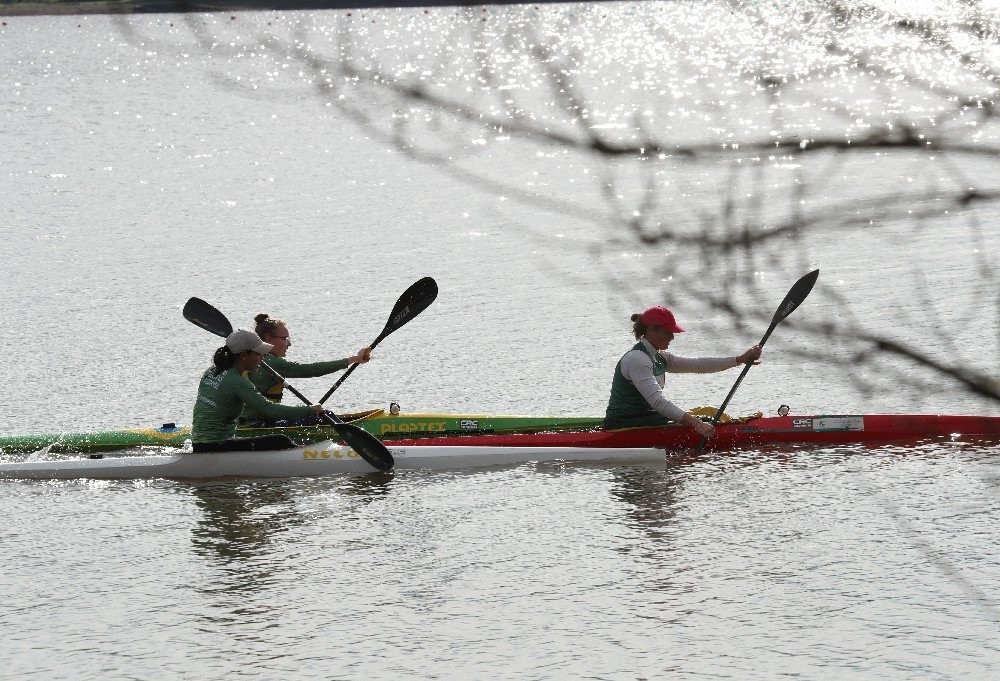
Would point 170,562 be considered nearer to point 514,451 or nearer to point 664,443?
point 514,451

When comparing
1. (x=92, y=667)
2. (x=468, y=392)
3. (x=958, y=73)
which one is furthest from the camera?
(x=468, y=392)

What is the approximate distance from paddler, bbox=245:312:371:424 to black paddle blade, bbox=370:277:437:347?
1296 mm

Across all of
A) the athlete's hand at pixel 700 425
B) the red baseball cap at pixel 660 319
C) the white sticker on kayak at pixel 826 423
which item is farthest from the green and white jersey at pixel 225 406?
the white sticker on kayak at pixel 826 423

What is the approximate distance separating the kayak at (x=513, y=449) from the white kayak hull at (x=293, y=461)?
10 millimetres

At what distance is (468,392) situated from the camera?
1961 cm

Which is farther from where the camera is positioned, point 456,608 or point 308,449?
point 308,449

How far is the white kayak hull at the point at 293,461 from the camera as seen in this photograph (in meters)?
15.1

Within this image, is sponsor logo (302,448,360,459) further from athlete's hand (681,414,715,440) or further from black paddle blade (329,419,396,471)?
athlete's hand (681,414,715,440)

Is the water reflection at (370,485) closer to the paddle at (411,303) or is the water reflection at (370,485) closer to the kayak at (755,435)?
the kayak at (755,435)

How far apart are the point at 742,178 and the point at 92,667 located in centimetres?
2930

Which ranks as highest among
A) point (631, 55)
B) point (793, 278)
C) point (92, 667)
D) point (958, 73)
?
point (631, 55)

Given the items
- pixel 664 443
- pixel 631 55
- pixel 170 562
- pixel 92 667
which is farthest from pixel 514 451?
pixel 631 55

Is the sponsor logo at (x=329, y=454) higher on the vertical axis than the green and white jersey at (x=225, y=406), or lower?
lower

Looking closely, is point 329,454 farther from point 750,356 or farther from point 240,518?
point 750,356
